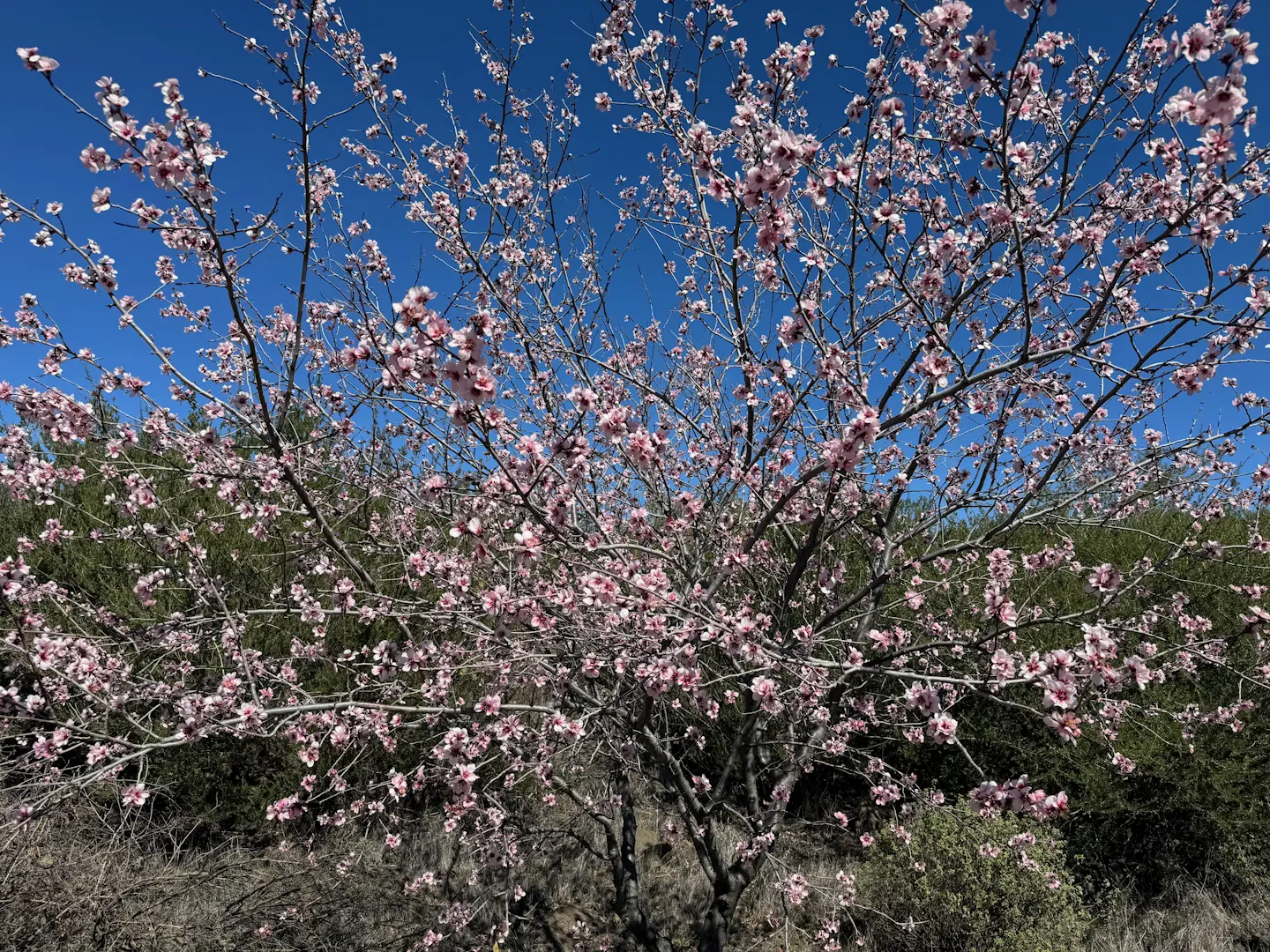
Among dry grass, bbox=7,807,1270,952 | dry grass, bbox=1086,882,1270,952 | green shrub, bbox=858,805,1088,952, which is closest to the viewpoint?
dry grass, bbox=7,807,1270,952

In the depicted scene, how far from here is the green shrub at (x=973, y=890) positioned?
3799 mm

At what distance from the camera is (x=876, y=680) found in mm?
6027

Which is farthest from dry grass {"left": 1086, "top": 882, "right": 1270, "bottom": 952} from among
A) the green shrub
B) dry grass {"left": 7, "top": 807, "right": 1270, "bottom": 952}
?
the green shrub

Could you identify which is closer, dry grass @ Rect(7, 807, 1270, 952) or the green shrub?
dry grass @ Rect(7, 807, 1270, 952)

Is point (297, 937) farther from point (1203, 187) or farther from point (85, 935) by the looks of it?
point (1203, 187)

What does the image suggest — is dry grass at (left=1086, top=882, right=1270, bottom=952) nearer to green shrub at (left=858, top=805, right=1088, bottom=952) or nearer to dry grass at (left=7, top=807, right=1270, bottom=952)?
dry grass at (left=7, top=807, right=1270, bottom=952)

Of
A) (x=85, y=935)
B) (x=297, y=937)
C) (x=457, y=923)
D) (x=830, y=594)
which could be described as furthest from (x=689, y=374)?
(x=85, y=935)

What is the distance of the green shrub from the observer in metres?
3.80

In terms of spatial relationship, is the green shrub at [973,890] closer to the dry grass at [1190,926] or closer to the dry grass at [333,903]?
the dry grass at [333,903]

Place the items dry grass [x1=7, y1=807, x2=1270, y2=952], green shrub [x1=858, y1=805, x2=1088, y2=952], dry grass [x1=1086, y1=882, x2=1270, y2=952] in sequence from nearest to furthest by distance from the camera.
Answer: dry grass [x1=7, y1=807, x2=1270, y2=952] < green shrub [x1=858, y1=805, x2=1088, y2=952] < dry grass [x1=1086, y1=882, x2=1270, y2=952]

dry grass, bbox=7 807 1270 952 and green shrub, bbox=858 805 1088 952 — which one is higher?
green shrub, bbox=858 805 1088 952

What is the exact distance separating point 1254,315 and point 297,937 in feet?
17.9

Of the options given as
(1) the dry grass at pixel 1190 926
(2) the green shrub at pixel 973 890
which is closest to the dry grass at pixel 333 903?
(1) the dry grass at pixel 1190 926

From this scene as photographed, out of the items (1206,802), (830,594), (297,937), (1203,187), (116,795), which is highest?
(1203,187)
